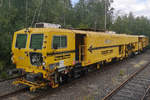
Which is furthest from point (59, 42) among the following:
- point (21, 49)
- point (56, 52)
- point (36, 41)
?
point (21, 49)

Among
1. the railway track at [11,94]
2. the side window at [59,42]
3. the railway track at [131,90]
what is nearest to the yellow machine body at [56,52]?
the side window at [59,42]

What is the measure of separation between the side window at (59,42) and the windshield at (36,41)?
61 centimetres

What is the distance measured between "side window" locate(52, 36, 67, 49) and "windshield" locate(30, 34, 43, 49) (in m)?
0.61

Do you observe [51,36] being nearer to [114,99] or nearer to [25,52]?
[25,52]

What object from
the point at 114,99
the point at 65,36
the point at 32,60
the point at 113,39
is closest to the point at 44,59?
the point at 32,60

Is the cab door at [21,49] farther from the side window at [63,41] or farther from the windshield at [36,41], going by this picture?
the side window at [63,41]

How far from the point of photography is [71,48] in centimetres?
804

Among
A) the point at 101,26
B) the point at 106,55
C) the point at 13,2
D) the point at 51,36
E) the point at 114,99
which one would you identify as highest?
the point at 13,2

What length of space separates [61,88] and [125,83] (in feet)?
12.9

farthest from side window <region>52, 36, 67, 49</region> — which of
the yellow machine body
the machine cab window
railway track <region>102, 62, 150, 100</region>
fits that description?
railway track <region>102, 62, 150, 100</region>

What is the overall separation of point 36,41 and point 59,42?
1.11m

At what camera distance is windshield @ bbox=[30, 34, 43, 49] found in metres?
6.83

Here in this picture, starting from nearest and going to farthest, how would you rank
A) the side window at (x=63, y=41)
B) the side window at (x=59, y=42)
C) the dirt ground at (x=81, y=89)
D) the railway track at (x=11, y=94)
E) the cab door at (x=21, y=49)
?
the railway track at (x=11, y=94) → the dirt ground at (x=81, y=89) → the side window at (x=59, y=42) → the cab door at (x=21, y=49) → the side window at (x=63, y=41)

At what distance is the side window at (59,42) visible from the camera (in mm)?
6924
